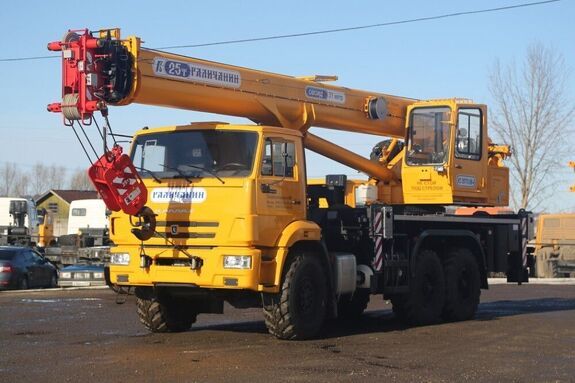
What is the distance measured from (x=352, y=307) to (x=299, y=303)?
4.04 m

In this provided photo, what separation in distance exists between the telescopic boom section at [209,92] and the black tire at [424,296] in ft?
6.00

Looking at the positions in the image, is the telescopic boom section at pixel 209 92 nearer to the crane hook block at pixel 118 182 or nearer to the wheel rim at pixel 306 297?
the crane hook block at pixel 118 182

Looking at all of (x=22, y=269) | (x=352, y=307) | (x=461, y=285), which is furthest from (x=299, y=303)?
(x=22, y=269)

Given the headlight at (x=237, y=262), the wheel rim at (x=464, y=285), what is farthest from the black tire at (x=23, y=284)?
the headlight at (x=237, y=262)

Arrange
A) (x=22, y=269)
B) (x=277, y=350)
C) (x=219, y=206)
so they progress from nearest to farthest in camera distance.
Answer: (x=277, y=350) → (x=219, y=206) → (x=22, y=269)

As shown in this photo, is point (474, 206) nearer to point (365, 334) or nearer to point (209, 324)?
point (365, 334)

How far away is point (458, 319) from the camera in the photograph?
52.4 ft

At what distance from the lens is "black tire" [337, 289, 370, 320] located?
16.0 metres

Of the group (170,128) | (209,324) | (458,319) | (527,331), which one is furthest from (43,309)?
(527,331)

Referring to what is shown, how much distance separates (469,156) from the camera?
53.4 ft

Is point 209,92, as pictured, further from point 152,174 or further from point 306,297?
point 306,297

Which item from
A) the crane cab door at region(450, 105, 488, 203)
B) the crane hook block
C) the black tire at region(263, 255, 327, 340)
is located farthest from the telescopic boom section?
the black tire at region(263, 255, 327, 340)

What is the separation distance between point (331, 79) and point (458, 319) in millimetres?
4696

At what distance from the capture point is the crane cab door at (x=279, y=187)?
1210 centimetres
